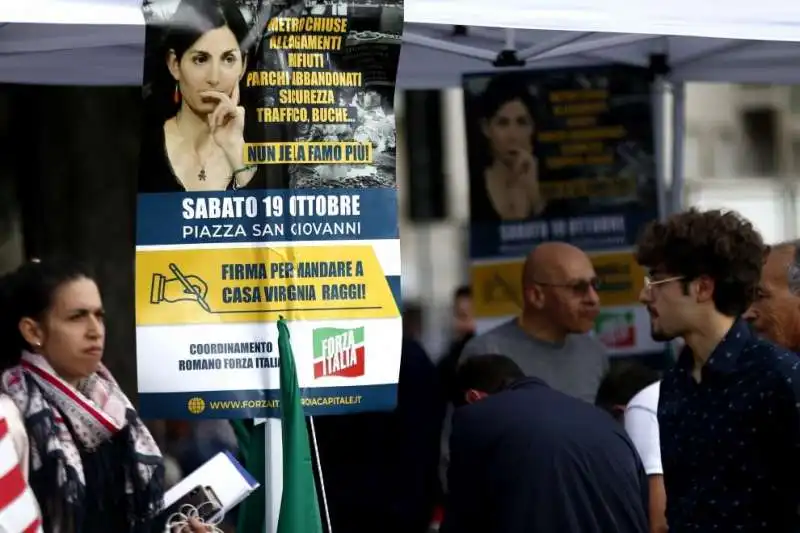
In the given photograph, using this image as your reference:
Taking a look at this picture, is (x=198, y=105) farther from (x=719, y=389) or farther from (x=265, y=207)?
(x=719, y=389)

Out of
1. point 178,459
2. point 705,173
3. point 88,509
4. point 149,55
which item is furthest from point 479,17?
point 705,173

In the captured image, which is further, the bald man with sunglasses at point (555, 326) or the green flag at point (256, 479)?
the bald man with sunglasses at point (555, 326)

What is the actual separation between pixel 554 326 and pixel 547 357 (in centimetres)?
13

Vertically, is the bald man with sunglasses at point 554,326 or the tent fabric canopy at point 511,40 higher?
the tent fabric canopy at point 511,40

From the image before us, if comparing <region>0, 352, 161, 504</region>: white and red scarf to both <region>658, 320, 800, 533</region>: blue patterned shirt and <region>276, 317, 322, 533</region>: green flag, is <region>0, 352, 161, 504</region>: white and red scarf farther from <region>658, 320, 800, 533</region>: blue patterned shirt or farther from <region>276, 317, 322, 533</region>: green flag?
<region>658, 320, 800, 533</region>: blue patterned shirt

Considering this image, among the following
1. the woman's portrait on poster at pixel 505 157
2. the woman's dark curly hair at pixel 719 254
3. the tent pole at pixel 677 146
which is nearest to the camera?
the woman's dark curly hair at pixel 719 254

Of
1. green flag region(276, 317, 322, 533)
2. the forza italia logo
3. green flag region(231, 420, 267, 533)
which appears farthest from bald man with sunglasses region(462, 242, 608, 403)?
green flag region(276, 317, 322, 533)

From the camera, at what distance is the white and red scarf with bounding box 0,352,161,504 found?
3.93 m

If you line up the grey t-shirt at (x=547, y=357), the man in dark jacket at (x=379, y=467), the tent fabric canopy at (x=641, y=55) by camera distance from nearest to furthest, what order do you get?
the grey t-shirt at (x=547, y=357) < the man in dark jacket at (x=379, y=467) < the tent fabric canopy at (x=641, y=55)

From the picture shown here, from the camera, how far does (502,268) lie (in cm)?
668

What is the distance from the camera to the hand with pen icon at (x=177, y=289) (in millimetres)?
4105

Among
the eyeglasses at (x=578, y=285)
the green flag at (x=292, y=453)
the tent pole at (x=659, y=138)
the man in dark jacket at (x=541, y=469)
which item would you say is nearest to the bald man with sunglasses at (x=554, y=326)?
the eyeglasses at (x=578, y=285)

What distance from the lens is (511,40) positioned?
248 inches

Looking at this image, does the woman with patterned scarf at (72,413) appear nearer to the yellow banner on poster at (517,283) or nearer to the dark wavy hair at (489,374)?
the dark wavy hair at (489,374)
